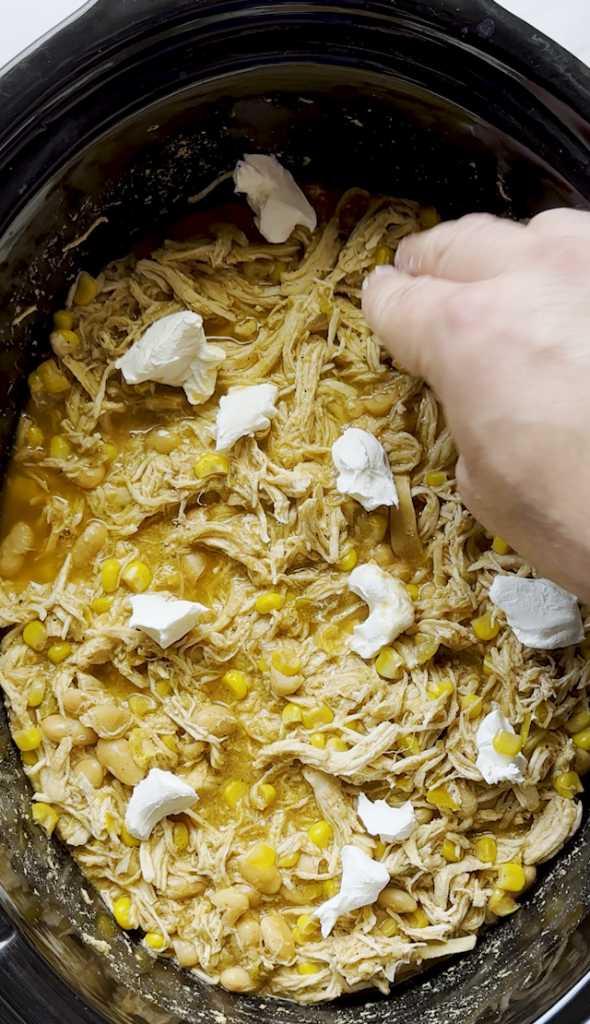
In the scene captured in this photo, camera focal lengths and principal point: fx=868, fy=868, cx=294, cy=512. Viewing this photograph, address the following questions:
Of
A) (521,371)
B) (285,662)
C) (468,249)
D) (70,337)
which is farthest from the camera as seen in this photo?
(70,337)

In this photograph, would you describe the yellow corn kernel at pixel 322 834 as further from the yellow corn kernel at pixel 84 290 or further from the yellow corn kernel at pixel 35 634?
the yellow corn kernel at pixel 84 290

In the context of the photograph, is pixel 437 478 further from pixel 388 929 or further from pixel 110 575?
pixel 388 929

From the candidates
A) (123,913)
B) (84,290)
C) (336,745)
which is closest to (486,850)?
(336,745)

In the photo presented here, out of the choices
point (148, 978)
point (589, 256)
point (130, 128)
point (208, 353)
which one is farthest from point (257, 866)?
point (130, 128)

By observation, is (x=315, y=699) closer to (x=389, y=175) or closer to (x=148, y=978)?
(x=148, y=978)

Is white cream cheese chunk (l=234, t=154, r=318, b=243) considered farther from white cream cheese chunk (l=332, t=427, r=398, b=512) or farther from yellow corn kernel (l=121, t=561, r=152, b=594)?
yellow corn kernel (l=121, t=561, r=152, b=594)

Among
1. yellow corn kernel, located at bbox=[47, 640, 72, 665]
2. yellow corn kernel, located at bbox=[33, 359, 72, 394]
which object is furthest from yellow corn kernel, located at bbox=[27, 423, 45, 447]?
yellow corn kernel, located at bbox=[47, 640, 72, 665]

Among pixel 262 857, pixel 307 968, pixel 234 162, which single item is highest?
pixel 234 162
